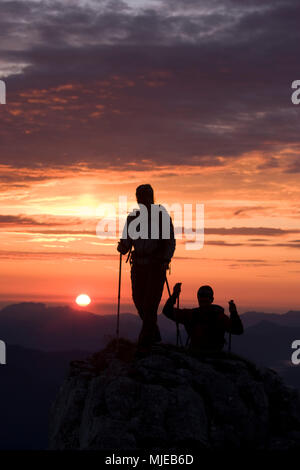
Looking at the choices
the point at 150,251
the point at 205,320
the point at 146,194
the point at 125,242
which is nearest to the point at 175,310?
the point at 205,320

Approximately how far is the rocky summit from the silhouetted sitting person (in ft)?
1.42

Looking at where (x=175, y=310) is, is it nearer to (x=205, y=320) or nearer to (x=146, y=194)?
(x=205, y=320)

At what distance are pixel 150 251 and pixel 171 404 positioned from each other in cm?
448

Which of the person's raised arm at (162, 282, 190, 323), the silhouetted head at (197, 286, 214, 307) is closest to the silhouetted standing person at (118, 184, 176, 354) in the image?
the person's raised arm at (162, 282, 190, 323)

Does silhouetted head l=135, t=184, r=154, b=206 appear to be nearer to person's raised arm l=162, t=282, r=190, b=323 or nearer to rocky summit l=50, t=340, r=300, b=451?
person's raised arm l=162, t=282, r=190, b=323

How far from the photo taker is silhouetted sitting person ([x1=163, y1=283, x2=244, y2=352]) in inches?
654

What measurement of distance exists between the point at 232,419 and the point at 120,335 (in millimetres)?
4647

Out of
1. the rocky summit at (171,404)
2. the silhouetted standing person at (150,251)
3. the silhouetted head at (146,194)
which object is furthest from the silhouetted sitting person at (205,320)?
the silhouetted head at (146,194)

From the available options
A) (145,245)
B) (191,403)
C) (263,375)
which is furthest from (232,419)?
(145,245)

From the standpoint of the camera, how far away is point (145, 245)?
57.5ft

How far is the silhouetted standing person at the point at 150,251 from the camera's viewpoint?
57.0ft

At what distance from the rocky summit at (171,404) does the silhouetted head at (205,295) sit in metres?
1.61

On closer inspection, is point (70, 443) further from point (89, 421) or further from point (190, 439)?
point (190, 439)

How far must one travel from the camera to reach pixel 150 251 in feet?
57.5
